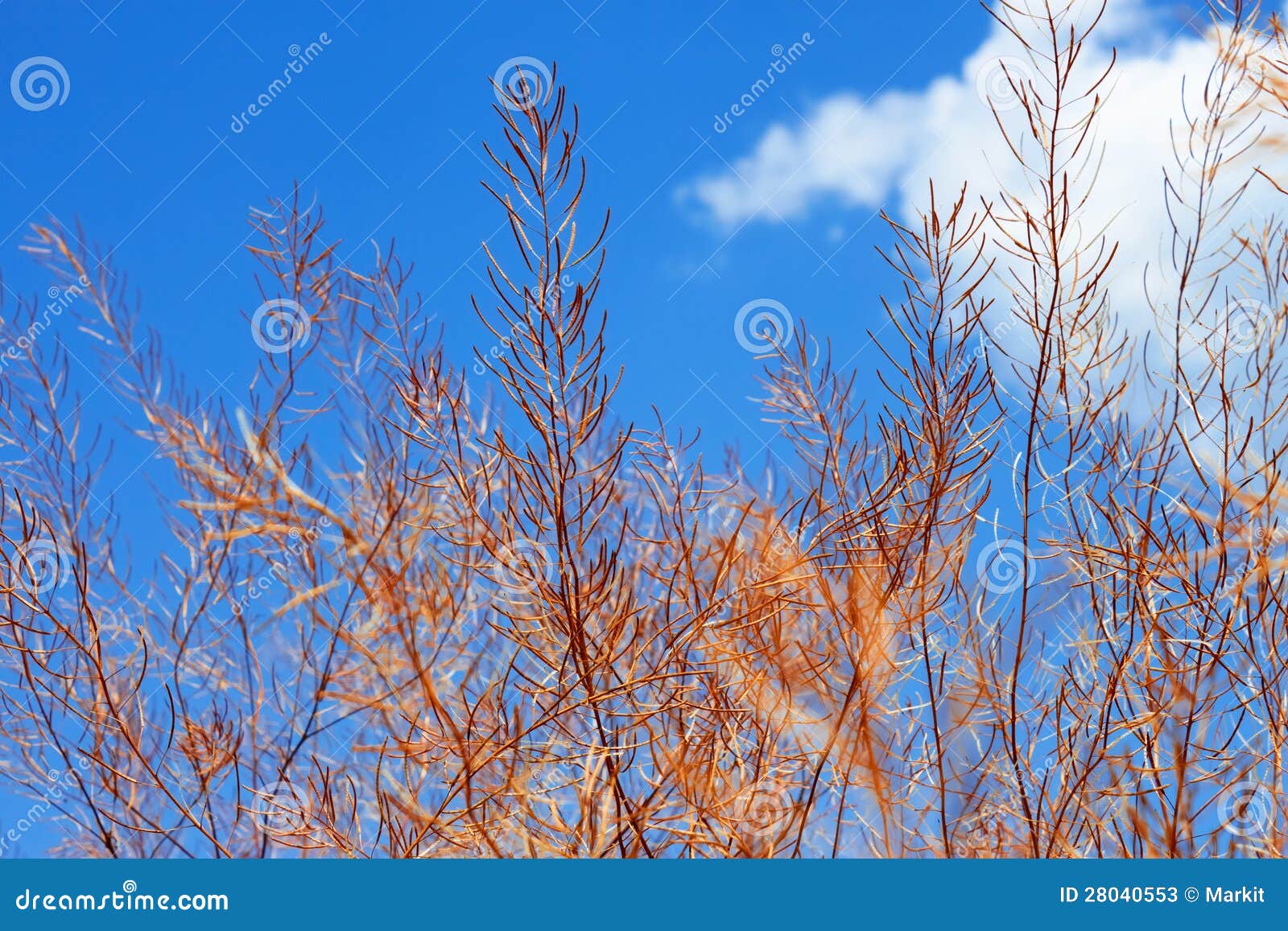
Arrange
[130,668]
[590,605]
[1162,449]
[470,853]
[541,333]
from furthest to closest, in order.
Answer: [130,668] → [1162,449] → [470,853] → [590,605] → [541,333]

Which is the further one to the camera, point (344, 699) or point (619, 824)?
point (344, 699)

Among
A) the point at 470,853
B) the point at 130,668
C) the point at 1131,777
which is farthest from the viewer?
the point at 130,668

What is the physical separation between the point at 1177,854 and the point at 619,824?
1051mm

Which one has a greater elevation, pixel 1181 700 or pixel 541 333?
pixel 541 333

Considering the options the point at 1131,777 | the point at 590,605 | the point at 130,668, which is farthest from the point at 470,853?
the point at 130,668

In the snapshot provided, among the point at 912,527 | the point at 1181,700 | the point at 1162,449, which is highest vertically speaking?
the point at 1162,449

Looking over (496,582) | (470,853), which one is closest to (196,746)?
(470,853)

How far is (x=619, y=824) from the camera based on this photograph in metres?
1.70

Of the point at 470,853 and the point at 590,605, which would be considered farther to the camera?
the point at 470,853

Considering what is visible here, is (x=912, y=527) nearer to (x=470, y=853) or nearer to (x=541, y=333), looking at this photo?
(x=541, y=333)

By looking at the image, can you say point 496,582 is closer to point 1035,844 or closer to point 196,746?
point 1035,844

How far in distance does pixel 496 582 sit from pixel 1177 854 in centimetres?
134

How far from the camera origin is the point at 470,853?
189cm

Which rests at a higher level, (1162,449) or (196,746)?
(1162,449)
